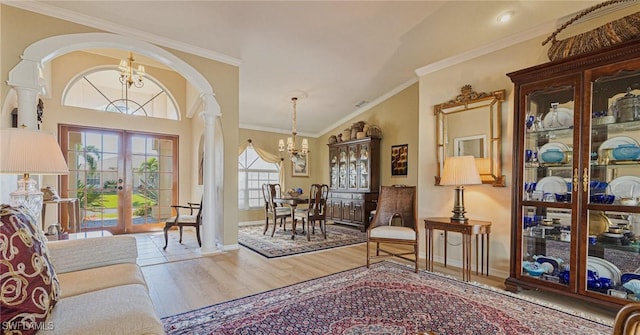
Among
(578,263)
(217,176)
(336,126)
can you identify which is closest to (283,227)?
(217,176)

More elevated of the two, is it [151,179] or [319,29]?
[319,29]

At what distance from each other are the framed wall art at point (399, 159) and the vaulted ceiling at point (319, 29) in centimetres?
144

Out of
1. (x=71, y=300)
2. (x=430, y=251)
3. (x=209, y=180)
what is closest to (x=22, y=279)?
(x=71, y=300)

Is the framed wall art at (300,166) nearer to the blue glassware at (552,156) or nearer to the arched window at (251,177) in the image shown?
the arched window at (251,177)

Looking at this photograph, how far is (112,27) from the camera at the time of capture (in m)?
3.25

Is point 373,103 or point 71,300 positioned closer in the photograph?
point 71,300

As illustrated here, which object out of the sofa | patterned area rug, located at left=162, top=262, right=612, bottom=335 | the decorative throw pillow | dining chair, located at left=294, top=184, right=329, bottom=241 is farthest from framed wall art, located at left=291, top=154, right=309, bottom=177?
the decorative throw pillow

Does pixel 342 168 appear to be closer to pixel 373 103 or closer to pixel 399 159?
pixel 399 159

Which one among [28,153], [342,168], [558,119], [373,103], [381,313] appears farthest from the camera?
[342,168]

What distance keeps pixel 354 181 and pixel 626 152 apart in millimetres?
4513

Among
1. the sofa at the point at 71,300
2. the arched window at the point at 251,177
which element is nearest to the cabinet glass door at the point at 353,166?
the arched window at the point at 251,177

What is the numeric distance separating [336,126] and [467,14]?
14.7 feet

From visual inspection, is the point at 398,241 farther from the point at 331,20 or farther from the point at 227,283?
the point at 331,20

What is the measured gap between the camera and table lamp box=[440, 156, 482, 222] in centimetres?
301
